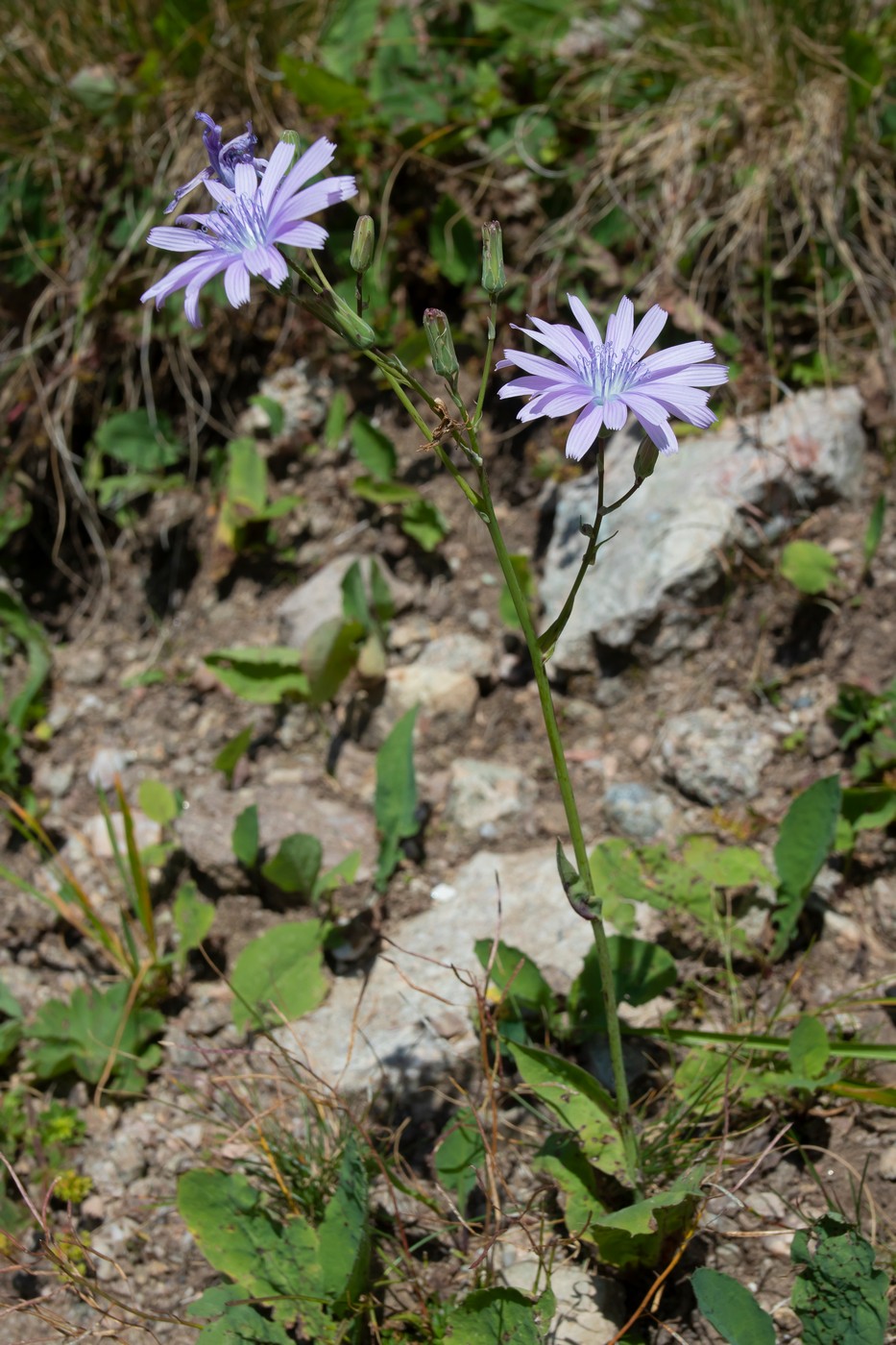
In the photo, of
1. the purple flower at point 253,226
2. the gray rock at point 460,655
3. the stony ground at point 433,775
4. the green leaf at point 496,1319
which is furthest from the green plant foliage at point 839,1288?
the gray rock at point 460,655

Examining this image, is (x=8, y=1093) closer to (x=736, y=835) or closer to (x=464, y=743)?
(x=464, y=743)

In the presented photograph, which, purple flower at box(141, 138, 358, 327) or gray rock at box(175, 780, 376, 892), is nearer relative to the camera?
purple flower at box(141, 138, 358, 327)

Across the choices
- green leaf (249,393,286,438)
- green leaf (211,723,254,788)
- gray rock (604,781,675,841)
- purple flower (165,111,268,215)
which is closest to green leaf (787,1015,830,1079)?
gray rock (604,781,675,841)

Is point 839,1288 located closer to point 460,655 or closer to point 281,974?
point 281,974

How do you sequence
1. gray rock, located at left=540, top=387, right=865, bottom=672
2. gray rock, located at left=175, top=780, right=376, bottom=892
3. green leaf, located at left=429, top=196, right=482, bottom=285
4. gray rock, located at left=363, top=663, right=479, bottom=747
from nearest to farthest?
gray rock, located at left=175, top=780, right=376, bottom=892 → gray rock, located at left=540, top=387, right=865, bottom=672 → gray rock, located at left=363, top=663, right=479, bottom=747 → green leaf, located at left=429, top=196, right=482, bottom=285

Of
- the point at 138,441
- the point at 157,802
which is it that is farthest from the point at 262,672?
the point at 138,441

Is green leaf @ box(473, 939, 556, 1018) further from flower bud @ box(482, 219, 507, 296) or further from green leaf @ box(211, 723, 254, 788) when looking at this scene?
flower bud @ box(482, 219, 507, 296)
